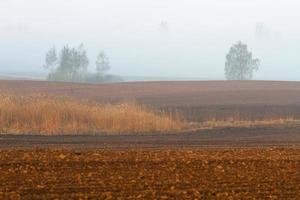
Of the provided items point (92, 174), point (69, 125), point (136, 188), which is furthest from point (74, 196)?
point (69, 125)

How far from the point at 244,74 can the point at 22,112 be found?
3962 inches

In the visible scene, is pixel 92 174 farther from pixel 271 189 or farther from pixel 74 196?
pixel 271 189

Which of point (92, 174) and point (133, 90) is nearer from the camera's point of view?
point (92, 174)

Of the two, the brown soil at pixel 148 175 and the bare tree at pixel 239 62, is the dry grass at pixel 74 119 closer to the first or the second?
the brown soil at pixel 148 175

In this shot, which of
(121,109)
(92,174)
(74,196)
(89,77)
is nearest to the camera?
(74,196)

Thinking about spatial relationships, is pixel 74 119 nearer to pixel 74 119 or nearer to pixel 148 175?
pixel 74 119

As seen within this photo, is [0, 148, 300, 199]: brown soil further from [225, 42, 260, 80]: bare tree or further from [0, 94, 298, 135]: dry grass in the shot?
[225, 42, 260, 80]: bare tree

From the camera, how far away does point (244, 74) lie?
4970 inches

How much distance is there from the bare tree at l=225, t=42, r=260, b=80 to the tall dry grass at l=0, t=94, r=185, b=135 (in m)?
95.2

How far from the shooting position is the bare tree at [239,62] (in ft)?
405

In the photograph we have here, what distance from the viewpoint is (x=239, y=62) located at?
124 metres

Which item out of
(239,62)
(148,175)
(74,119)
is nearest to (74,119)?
(74,119)

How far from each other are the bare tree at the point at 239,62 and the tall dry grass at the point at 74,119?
95224 millimetres

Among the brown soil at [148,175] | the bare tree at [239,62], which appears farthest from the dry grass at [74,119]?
the bare tree at [239,62]
